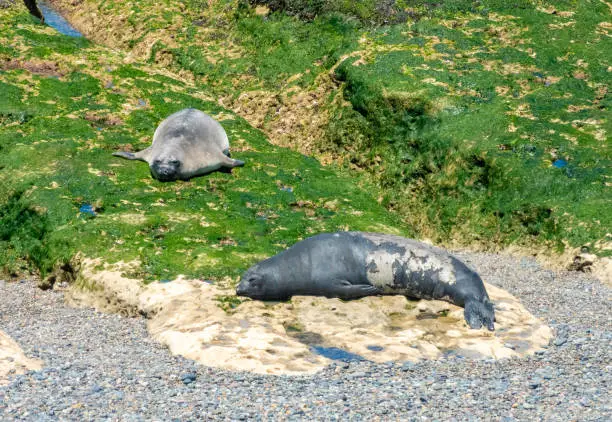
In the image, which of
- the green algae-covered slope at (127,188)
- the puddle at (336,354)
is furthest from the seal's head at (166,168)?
the puddle at (336,354)

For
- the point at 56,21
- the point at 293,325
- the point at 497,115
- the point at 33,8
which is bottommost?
the point at 293,325

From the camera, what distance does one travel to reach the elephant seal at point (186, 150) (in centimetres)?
1519

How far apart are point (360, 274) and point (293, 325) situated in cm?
159

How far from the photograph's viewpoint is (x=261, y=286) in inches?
438

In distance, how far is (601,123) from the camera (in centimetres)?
1734

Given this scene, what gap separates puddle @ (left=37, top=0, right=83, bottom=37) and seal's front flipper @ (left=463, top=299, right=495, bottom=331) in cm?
2026

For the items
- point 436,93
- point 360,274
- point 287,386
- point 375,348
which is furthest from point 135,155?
point 287,386

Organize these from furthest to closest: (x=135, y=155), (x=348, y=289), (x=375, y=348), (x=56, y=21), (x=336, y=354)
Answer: (x=56, y=21), (x=135, y=155), (x=348, y=289), (x=375, y=348), (x=336, y=354)

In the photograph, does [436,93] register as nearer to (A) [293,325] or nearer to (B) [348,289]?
(B) [348,289]

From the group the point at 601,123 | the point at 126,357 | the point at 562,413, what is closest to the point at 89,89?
the point at 126,357

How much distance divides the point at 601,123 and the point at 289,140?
8207 mm

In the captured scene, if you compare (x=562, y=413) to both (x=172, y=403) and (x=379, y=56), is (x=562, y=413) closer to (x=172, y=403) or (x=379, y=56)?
(x=172, y=403)

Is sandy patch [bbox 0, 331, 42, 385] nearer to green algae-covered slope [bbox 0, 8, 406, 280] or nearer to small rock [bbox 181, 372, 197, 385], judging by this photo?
small rock [bbox 181, 372, 197, 385]

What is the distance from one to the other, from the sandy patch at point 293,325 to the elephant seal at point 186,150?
364 cm
